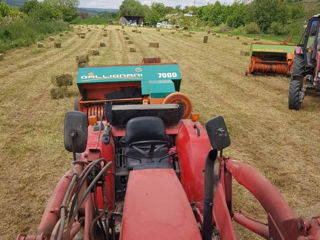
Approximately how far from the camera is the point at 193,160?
2.85m

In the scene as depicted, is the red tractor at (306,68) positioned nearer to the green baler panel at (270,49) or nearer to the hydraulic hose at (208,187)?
the green baler panel at (270,49)

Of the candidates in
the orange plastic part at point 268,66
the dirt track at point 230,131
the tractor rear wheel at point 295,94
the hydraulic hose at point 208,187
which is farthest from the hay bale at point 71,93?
the hydraulic hose at point 208,187

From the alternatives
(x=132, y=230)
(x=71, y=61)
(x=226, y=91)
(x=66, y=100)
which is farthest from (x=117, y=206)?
(x=71, y=61)

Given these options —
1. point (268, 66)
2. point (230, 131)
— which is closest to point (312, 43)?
point (268, 66)

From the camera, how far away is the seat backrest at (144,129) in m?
3.21

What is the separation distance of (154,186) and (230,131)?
12.9 ft

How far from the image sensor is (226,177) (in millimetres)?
2293

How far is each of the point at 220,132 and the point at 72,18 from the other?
80.4 meters

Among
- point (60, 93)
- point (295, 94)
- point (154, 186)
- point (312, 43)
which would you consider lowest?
point (60, 93)

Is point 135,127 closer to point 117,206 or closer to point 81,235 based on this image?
point 117,206

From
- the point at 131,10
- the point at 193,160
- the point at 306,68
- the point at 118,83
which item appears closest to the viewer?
the point at 193,160

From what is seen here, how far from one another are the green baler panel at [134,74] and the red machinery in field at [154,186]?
1.32 m

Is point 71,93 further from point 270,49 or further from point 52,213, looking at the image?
point 270,49

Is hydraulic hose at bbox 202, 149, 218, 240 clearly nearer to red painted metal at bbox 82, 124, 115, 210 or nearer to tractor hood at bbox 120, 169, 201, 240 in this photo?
tractor hood at bbox 120, 169, 201, 240
